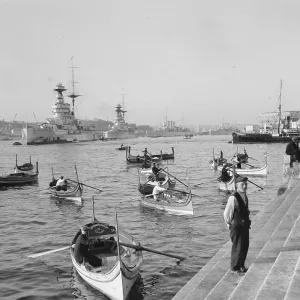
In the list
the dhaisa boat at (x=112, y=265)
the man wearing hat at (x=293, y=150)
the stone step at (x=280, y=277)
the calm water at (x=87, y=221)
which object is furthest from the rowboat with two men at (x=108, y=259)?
the man wearing hat at (x=293, y=150)

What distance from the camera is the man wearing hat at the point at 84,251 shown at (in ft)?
40.2

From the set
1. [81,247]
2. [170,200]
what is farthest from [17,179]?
[81,247]

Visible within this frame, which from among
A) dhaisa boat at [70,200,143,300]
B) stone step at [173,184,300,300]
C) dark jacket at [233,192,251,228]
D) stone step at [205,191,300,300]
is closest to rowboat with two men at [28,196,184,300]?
dhaisa boat at [70,200,143,300]

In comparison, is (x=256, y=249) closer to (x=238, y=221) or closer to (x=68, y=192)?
(x=238, y=221)

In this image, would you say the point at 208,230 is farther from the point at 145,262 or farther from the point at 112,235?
the point at 112,235

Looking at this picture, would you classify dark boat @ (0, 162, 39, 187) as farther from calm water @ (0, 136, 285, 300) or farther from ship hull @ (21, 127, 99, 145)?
ship hull @ (21, 127, 99, 145)

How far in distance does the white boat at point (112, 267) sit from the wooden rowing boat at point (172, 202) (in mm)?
8135

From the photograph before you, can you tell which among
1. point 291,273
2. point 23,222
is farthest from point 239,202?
point 23,222

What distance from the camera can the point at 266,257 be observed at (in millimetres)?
8805

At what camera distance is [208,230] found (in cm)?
1838

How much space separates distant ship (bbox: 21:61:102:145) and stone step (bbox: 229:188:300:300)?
157 metres

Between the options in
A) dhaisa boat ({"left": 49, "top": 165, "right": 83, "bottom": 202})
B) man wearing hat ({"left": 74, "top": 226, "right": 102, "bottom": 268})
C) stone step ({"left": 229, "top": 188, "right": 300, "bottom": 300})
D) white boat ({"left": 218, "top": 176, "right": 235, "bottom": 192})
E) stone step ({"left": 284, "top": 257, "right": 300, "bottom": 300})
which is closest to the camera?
stone step ({"left": 284, "top": 257, "right": 300, "bottom": 300})

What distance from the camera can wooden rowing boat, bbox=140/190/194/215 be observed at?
21145 millimetres

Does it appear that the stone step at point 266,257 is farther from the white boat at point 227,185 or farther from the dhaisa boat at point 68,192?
the dhaisa boat at point 68,192
